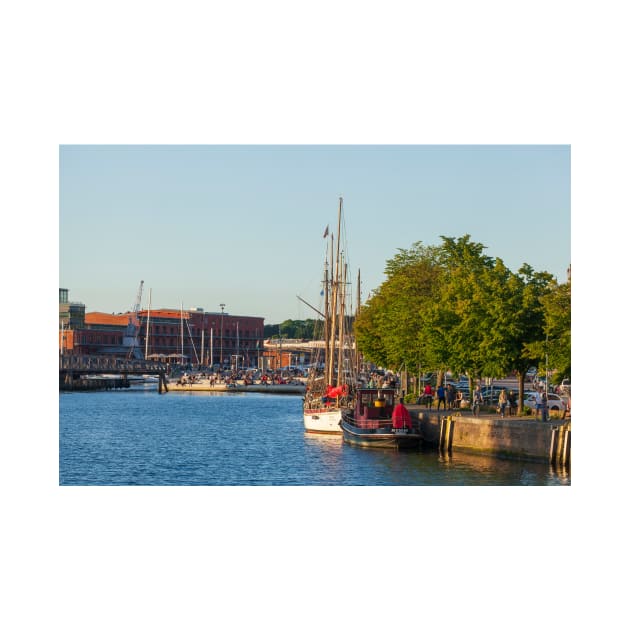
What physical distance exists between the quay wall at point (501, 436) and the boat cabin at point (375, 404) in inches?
77.1

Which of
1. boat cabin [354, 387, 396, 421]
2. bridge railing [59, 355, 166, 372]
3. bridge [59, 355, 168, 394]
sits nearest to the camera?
boat cabin [354, 387, 396, 421]

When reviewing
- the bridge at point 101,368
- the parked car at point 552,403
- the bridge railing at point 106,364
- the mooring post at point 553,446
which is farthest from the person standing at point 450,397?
the bridge railing at point 106,364

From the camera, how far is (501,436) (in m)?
45.1

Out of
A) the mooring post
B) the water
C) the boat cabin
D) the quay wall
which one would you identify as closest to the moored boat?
the boat cabin

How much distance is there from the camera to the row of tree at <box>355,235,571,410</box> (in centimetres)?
4844

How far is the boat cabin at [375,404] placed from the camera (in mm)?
54719

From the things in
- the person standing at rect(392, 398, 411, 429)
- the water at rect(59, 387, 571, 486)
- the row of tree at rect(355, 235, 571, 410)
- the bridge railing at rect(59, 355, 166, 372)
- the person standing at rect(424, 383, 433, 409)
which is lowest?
the water at rect(59, 387, 571, 486)

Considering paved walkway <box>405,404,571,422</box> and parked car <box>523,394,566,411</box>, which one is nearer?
paved walkway <box>405,404,571,422</box>

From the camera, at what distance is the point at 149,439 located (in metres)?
64.4

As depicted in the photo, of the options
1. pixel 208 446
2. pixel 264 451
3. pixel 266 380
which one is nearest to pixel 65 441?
pixel 208 446

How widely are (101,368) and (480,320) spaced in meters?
123

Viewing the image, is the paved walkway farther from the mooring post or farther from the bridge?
the bridge

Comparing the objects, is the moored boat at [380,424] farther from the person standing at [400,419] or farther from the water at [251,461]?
the water at [251,461]

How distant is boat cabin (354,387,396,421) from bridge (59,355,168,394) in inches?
4429
